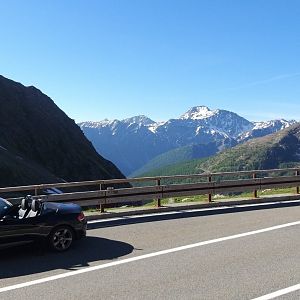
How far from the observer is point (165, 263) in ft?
28.2

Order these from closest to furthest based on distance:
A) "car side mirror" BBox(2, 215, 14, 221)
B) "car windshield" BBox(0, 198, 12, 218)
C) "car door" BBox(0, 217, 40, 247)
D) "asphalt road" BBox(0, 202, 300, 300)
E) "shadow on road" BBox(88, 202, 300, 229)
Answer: "asphalt road" BBox(0, 202, 300, 300) < "car door" BBox(0, 217, 40, 247) < "car side mirror" BBox(2, 215, 14, 221) < "car windshield" BBox(0, 198, 12, 218) < "shadow on road" BBox(88, 202, 300, 229)

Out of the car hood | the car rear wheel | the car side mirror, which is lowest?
the car rear wheel

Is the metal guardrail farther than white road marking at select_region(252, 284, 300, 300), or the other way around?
the metal guardrail

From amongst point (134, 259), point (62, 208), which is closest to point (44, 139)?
point (62, 208)

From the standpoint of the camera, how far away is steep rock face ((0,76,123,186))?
243ft

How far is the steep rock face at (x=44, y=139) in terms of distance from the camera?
74000 mm

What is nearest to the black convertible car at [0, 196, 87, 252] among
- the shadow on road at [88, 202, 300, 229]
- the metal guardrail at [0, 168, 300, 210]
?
the shadow on road at [88, 202, 300, 229]

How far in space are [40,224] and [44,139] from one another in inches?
2830

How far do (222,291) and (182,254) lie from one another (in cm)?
229

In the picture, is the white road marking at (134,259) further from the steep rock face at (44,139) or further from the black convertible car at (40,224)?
the steep rock face at (44,139)

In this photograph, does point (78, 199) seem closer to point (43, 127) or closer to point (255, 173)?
point (255, 173)

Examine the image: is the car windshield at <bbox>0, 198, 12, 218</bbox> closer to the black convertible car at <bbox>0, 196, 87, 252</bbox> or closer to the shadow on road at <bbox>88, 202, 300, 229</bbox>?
the black convertible car at <bbox>0, 196, 87, 252</bbox>

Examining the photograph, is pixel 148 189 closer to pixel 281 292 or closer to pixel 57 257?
pixel 57 257

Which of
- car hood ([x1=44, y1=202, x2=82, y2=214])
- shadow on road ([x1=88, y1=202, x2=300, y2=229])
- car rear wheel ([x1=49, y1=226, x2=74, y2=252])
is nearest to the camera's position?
car rear wheel ([x1=49, y1=226, x2=74, y2=252])
